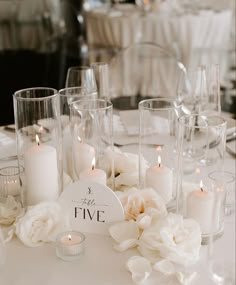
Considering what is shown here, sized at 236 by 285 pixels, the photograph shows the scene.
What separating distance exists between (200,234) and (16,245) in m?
A: 0.35

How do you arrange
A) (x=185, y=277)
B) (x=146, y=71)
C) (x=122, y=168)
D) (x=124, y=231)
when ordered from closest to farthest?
(x=185, y=277) < (x=124, y=231) < (x=122, y=168) < (x=146, y=71)

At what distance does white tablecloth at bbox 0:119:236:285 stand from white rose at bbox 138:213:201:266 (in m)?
0.03

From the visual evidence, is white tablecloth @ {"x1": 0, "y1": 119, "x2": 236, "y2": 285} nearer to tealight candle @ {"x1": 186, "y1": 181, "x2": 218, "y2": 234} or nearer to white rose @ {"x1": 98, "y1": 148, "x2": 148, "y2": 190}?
tealight candle @ {"x1": 186, "y1": 181, "x2": 218, "y2": 234}

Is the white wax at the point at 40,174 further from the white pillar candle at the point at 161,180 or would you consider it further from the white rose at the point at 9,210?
the white pillar candle at the point at 161,180

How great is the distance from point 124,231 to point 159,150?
249mm

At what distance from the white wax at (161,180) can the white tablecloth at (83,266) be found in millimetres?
158

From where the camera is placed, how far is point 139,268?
87 centimetres

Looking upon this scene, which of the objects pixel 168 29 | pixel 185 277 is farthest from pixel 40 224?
pixel 168 29

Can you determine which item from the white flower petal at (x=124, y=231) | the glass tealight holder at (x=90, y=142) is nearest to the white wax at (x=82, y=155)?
the glass tealight holder at (x=90, y=142)

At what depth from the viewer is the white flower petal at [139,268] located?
850 mm

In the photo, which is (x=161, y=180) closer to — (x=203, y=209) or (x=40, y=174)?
(x=203, y=209)

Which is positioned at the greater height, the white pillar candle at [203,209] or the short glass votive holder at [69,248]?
the white pillar candle at [203,209]

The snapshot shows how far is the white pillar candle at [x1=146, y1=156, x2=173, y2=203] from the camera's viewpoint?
42.6 inches

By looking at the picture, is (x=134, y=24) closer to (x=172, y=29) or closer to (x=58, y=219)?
(x=172, y=29)
